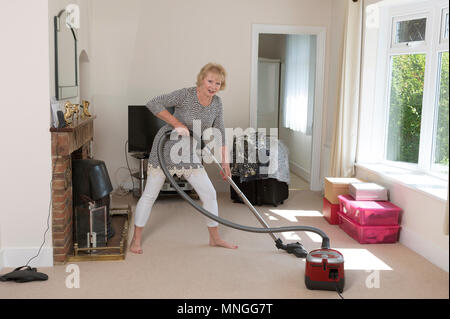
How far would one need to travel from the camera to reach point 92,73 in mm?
5125

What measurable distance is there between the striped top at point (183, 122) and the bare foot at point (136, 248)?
51 cm

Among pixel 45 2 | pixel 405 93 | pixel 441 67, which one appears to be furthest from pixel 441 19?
pixel 45 2

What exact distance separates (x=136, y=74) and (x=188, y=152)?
7.26 feet

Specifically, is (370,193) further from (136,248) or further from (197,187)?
(136,248)

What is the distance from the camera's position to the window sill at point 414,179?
334 centimetres

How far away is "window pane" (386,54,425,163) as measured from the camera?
13.0ft

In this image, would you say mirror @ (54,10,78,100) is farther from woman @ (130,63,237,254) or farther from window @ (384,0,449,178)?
window @ (384,0,449,178)

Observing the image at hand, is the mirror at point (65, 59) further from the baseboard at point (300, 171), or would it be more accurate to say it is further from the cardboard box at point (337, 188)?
the baseboard at point (300, 171)

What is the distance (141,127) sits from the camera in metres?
4.99

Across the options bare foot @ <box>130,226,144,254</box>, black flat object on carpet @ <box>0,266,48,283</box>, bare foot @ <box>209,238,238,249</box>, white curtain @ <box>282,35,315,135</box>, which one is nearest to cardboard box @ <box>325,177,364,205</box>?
bare foot @ <box>209,238,238,249</box>

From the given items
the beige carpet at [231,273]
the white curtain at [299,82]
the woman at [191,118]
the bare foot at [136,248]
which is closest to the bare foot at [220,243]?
the beige carpet at [231,273]

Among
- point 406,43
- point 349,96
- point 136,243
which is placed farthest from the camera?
point 349,96

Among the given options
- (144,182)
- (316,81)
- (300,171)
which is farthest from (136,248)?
(300,171)

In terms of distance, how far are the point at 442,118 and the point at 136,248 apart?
238cm
